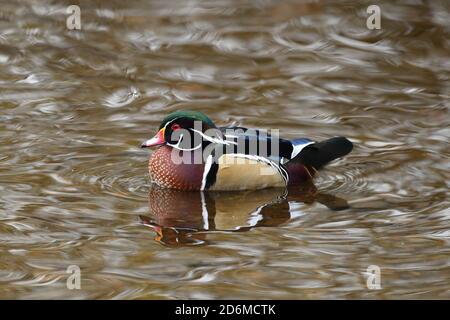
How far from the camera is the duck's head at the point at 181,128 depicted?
9.62 m

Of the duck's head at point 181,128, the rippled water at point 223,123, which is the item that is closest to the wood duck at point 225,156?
the duck's head at point 181,128

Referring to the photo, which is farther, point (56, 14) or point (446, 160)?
point (56, 14)

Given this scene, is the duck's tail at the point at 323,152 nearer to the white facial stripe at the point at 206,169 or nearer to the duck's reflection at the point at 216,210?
the duck's reflection at the point at 216,210

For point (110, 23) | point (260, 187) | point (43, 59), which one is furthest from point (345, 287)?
point (110, 23)

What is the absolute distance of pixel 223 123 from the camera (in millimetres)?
10891

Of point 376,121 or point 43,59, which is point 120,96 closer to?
point 43,59

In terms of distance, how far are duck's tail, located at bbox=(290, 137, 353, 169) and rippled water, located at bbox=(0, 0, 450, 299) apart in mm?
178

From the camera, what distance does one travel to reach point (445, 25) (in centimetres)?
1342

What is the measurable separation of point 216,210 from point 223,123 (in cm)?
195

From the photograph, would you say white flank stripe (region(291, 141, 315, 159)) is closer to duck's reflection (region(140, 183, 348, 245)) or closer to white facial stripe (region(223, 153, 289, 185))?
white facial stripe (region(223, 153, 289, 185))

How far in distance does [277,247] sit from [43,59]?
529 cm

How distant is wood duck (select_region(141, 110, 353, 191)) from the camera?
9508 mm

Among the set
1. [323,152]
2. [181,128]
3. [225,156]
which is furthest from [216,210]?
[323,152]

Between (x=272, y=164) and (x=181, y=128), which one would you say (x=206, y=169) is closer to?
(x=181, y=128)
